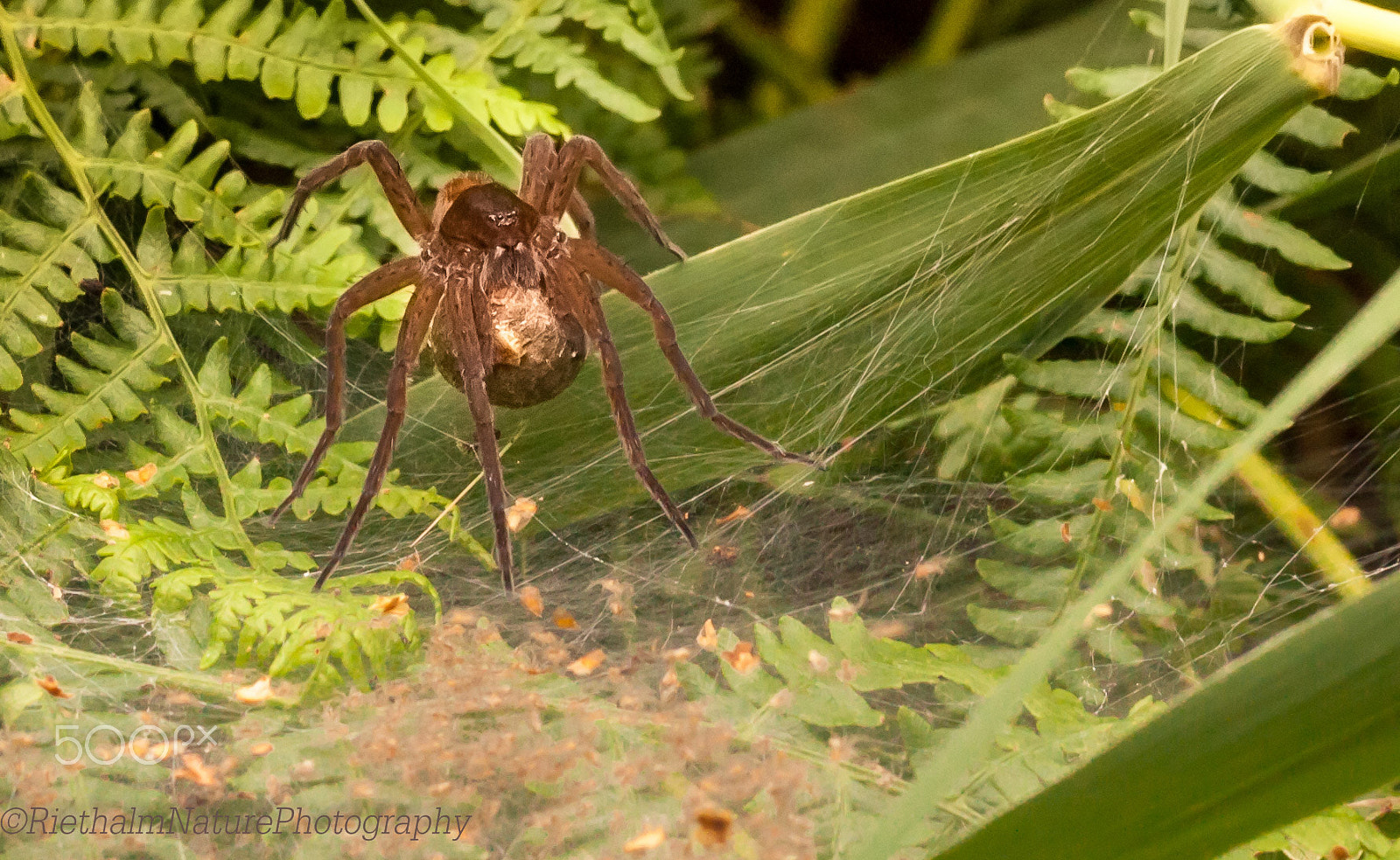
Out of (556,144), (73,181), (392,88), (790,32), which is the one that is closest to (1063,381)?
(556,144)

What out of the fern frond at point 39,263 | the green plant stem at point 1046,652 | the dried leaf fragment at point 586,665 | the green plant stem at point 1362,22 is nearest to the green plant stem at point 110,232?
the fern frond at point 39,263

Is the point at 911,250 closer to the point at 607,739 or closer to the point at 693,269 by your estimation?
the point at 693,269

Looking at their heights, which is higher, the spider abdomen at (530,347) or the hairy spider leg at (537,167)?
the hairy spider leg at (537,167)

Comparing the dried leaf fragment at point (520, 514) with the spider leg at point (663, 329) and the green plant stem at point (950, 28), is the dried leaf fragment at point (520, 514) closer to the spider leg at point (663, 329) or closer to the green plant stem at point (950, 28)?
the spider leg at point (663, 329)

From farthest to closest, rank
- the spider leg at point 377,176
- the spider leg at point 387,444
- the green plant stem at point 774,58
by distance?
1. the green plant stem at point 774,58
2. the spider leg at point 377,176
3. the spider leg at point 387,444

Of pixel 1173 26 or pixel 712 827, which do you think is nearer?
pixel 712 827

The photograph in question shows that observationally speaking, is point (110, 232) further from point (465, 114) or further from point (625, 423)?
point (625, 423)

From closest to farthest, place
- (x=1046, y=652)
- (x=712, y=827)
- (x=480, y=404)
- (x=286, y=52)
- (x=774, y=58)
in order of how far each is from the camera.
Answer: (x=1046, y=652)
(x=712, y=827)
(x=480, y=404)
(x=286, y=52)
(x=774, y=58)

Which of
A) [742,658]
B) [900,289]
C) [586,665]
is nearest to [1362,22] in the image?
[900,289]

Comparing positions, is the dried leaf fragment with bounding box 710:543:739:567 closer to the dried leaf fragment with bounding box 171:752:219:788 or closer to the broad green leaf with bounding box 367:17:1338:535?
the broad green leaf with bounding box 367:17:1338:535
